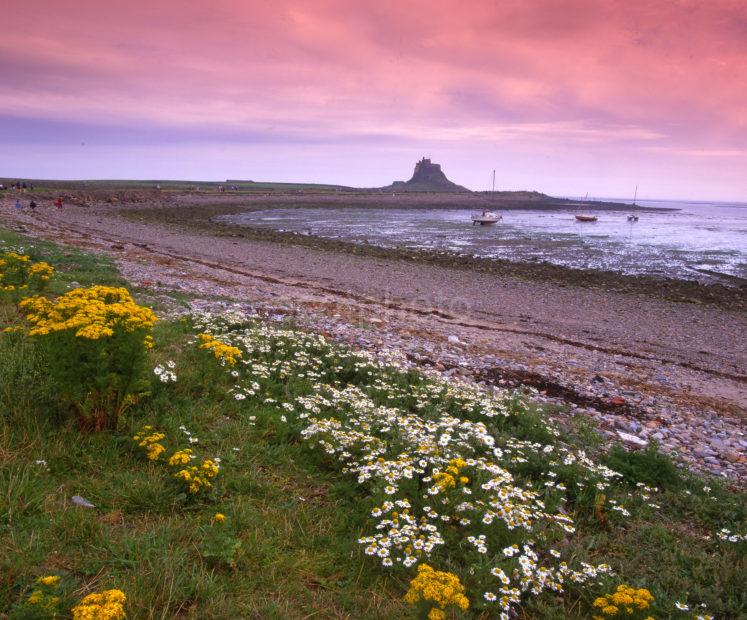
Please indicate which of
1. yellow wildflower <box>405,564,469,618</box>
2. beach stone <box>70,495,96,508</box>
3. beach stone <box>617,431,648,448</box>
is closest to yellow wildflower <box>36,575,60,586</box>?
beach stone <box>70,495,96,508</box>

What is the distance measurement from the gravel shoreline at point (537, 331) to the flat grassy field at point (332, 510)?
7.88 feet

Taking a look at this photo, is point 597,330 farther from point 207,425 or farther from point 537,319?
point 207,425

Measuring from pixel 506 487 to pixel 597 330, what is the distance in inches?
586

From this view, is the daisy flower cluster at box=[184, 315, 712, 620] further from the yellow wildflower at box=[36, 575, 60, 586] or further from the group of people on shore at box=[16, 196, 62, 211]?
the group of people on shore at box=[16, 196, 62, 211]

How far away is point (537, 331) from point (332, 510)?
545 inches

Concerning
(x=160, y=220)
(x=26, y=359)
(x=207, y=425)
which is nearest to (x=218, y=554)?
(x=207, y=425)

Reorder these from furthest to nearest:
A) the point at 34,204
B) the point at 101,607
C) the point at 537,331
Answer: the point at 34,204
the point at 537,331
the point at 101,607

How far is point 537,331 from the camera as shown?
1772 cm

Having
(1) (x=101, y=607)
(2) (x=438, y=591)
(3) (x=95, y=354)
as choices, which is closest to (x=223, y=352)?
(3) (x=95, y=354)

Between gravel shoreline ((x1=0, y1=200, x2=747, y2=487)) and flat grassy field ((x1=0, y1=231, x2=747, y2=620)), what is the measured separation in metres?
2.40

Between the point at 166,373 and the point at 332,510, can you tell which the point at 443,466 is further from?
the point at 166,373

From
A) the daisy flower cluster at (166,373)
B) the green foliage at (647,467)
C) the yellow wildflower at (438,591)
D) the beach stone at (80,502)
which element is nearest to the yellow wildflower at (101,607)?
the beach stone at (80,502)

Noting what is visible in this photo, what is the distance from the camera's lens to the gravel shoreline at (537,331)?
9.90m

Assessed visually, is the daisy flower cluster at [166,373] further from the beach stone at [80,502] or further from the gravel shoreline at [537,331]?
the gravel shoreline at [537,331]
